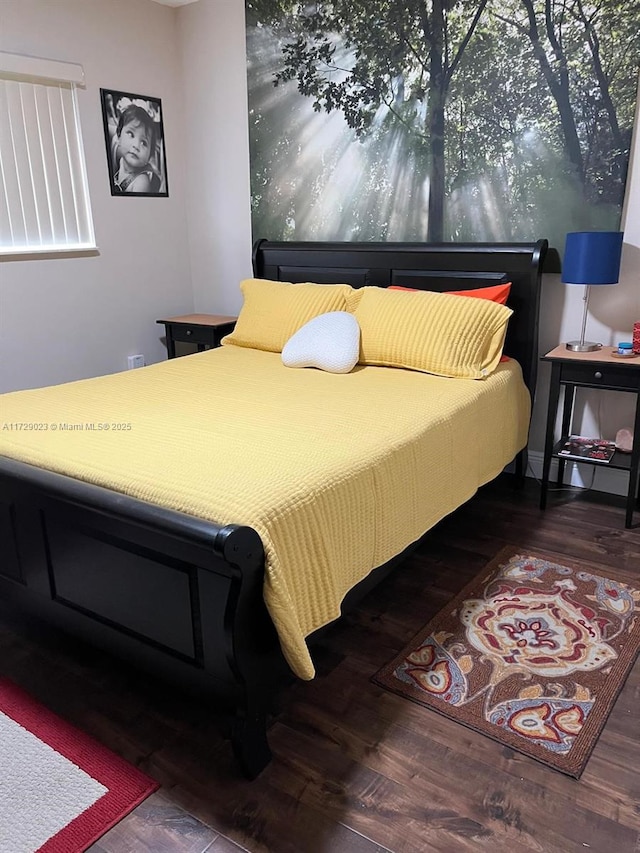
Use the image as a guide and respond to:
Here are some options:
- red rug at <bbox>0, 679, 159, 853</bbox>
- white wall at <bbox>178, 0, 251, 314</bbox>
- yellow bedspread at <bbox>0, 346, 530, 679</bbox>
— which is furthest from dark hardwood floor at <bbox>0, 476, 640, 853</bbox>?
white wall at <bbox>178, 0, 251, 314</bbox>

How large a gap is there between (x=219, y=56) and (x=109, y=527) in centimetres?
325

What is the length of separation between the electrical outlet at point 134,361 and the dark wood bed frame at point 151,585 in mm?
2192

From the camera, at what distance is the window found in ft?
10.6

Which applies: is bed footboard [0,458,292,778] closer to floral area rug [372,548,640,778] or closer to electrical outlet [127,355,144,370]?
floral area rug [372,548,640,778]

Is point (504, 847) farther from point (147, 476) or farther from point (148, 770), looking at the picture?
point (147, 476)

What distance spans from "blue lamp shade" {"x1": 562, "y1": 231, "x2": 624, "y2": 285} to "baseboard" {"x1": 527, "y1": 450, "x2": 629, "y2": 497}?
89 centimetres

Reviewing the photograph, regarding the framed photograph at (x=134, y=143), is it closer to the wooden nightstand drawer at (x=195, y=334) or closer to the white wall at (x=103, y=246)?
the white wall at (x=103, y=246)

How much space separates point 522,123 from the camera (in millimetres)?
2898

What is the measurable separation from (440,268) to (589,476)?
125 centimetres

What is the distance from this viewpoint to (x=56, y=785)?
153 centimetres

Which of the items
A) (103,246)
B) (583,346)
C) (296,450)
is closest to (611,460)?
(583,346)

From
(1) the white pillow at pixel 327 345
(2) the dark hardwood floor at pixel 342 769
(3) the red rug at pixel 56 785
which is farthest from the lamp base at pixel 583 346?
(3) the red rug at pixel 56 785

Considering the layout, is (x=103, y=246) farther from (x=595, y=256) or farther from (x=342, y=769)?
(x=342, y=769)

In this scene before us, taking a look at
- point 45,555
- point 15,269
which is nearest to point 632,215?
point 45,555
